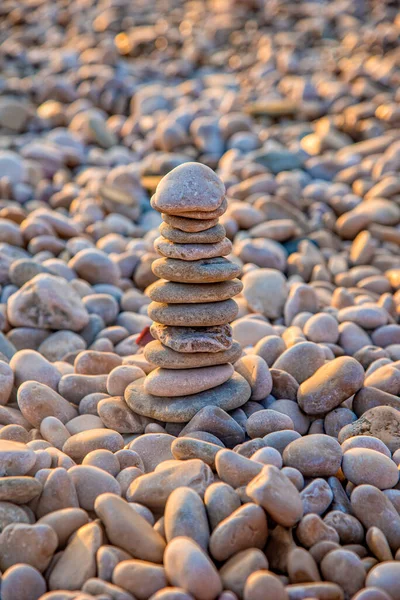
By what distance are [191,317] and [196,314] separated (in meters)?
0.02

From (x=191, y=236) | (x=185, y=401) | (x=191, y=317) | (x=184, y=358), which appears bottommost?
(x=185, y=401)

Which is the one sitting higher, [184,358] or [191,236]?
[191,236]

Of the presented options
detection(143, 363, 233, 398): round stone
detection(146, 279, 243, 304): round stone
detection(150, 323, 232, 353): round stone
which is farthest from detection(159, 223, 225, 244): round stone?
detection(143, 363, 233, 398): round stone

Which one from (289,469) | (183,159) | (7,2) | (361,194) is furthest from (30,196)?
(7,2)

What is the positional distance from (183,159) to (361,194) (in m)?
1.28

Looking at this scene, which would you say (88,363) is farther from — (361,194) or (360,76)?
Answer: (360,76)

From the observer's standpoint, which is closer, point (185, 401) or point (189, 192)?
point (189, 192)

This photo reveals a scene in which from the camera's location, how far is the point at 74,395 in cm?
263

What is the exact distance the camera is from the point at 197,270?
240 cm

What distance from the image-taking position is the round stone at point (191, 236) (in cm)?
241

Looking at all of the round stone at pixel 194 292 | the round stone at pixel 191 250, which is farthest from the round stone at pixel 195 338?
the round stone at pixel 191 250

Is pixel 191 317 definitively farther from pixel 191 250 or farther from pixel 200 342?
pixel 191 250

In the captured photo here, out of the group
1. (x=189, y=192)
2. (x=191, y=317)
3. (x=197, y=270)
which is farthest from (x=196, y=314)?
(x=189, y=192)

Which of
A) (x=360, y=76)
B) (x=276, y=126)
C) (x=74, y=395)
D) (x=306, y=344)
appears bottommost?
(x=74, y=395)
